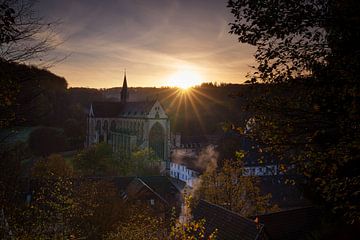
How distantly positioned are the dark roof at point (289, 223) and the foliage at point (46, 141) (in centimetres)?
4393

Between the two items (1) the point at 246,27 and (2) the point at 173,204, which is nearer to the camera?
(1) the point at 246,27

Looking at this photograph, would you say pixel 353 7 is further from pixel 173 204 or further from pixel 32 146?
pixel 32 146

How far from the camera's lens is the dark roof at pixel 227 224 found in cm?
1591

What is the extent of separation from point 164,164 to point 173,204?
29.0 meters

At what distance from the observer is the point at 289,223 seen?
20.6 meters

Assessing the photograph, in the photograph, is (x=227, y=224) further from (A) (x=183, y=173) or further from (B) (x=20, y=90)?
(A) (x=183, y=173)

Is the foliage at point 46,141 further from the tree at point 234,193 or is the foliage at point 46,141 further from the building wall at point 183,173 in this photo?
the tree at point 234,193

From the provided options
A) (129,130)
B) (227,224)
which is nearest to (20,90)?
(227,224)

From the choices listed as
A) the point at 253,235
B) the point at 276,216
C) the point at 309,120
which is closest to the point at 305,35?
the point at 309,120

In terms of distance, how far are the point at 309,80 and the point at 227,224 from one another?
39.2 ft

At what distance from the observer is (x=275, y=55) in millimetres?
6875

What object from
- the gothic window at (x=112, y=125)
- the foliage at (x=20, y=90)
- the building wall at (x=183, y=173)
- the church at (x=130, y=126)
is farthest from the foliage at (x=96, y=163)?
the foliage at (x=20, y=90)

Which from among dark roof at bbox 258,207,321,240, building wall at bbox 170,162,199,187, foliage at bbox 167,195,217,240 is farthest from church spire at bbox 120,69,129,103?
dark roof at bbox 258,207,321,240

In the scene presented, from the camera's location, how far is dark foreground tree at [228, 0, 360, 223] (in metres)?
6.18
